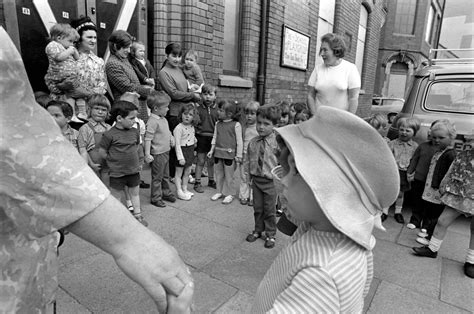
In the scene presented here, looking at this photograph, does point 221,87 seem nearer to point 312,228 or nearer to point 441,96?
point 441,96

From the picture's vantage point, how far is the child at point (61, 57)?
13.3ft

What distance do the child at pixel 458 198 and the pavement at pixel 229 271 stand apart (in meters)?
0.12

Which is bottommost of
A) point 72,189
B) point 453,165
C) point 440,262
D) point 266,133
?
point 440,262

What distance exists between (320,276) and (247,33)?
7.12 m

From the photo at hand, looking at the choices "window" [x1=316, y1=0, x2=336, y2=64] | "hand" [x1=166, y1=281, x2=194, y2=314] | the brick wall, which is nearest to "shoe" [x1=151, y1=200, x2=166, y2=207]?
the brick wall

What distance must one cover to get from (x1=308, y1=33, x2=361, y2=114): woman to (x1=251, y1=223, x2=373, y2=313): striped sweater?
3.45 m

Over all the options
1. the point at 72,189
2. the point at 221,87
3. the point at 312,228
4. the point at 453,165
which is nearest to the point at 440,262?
the point at 453,165

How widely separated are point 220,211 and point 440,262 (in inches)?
95.4

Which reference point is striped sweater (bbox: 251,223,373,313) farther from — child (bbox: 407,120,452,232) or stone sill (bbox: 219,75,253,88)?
stone sill (bbox: 219,75,253,88)

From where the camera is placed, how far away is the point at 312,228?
46.6 inches

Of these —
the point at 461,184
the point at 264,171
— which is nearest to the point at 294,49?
the point at 264,171

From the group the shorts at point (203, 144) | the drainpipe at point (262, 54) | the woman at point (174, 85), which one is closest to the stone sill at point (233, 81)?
the drainpipe at point (262, 54)

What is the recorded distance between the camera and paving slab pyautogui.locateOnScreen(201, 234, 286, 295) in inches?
112

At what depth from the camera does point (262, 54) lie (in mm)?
7879
